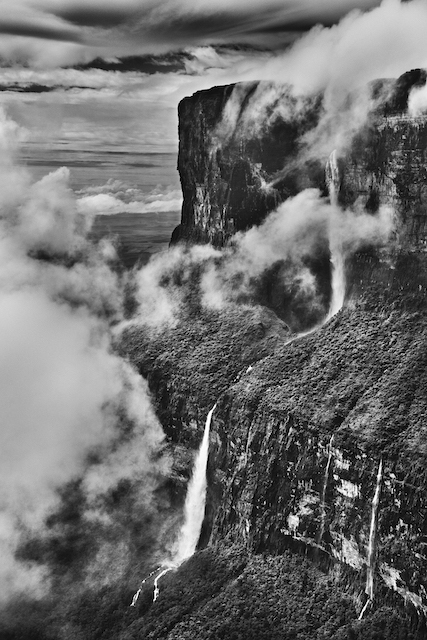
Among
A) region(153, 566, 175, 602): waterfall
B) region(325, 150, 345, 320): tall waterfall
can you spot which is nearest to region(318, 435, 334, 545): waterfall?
region(153, 566, 175, 602): waterfall

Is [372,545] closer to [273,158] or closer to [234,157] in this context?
[273,158]

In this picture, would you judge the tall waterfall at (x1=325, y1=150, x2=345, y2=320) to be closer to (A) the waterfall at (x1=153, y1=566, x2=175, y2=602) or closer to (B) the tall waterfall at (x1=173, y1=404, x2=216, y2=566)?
(B) the tall waterfall at (x1=173, y1=404, x2=216, y2=566)

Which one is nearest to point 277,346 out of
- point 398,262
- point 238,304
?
point 238,304

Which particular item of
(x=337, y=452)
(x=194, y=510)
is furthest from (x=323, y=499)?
(x=194, y=510)

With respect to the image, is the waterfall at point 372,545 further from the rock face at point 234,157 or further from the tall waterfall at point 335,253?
the rock face at point 234,157

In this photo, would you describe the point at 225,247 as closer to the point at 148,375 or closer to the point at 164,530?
the point at 148,375

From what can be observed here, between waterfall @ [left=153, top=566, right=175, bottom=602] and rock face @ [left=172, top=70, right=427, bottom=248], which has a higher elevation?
rock face @ [left=172, top=70, right=427, bottom=248]
